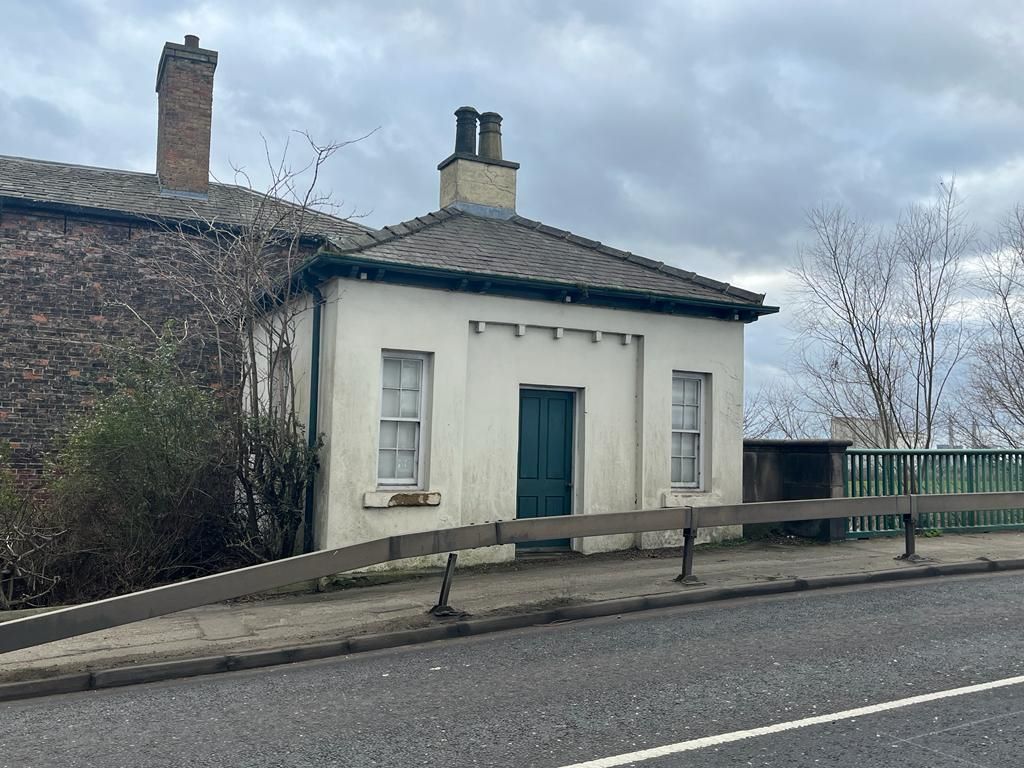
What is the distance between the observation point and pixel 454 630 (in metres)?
8.27

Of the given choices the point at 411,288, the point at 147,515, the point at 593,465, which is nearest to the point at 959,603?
the point at 593,465

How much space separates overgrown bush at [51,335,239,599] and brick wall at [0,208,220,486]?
3.65m

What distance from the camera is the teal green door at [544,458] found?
1247cm

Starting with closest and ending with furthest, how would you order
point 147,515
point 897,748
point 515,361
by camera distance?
point 897,748
point 147,515
point 515,361

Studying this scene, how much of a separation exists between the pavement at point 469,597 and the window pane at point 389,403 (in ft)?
6.67

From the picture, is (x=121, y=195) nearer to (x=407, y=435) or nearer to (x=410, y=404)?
(x=410, y=404)

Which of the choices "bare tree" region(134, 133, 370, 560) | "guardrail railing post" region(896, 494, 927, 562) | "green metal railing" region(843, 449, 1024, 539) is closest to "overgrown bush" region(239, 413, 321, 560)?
"bare tree" region(134, 133, 370, 560)

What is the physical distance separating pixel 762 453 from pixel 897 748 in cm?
981

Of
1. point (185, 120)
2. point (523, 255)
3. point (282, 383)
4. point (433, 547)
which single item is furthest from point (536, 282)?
point (185, 120)

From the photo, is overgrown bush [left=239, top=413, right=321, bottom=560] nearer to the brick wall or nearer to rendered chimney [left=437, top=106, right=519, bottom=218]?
the brick wall

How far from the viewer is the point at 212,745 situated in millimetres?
5262

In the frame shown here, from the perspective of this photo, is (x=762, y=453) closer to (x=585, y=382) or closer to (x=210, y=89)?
(x=585, y=382)

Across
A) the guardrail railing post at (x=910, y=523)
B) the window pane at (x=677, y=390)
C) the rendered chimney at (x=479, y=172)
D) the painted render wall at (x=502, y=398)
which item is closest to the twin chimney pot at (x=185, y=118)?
the rendered chimney at (x=479, y=172)

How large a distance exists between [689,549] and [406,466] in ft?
12.3
